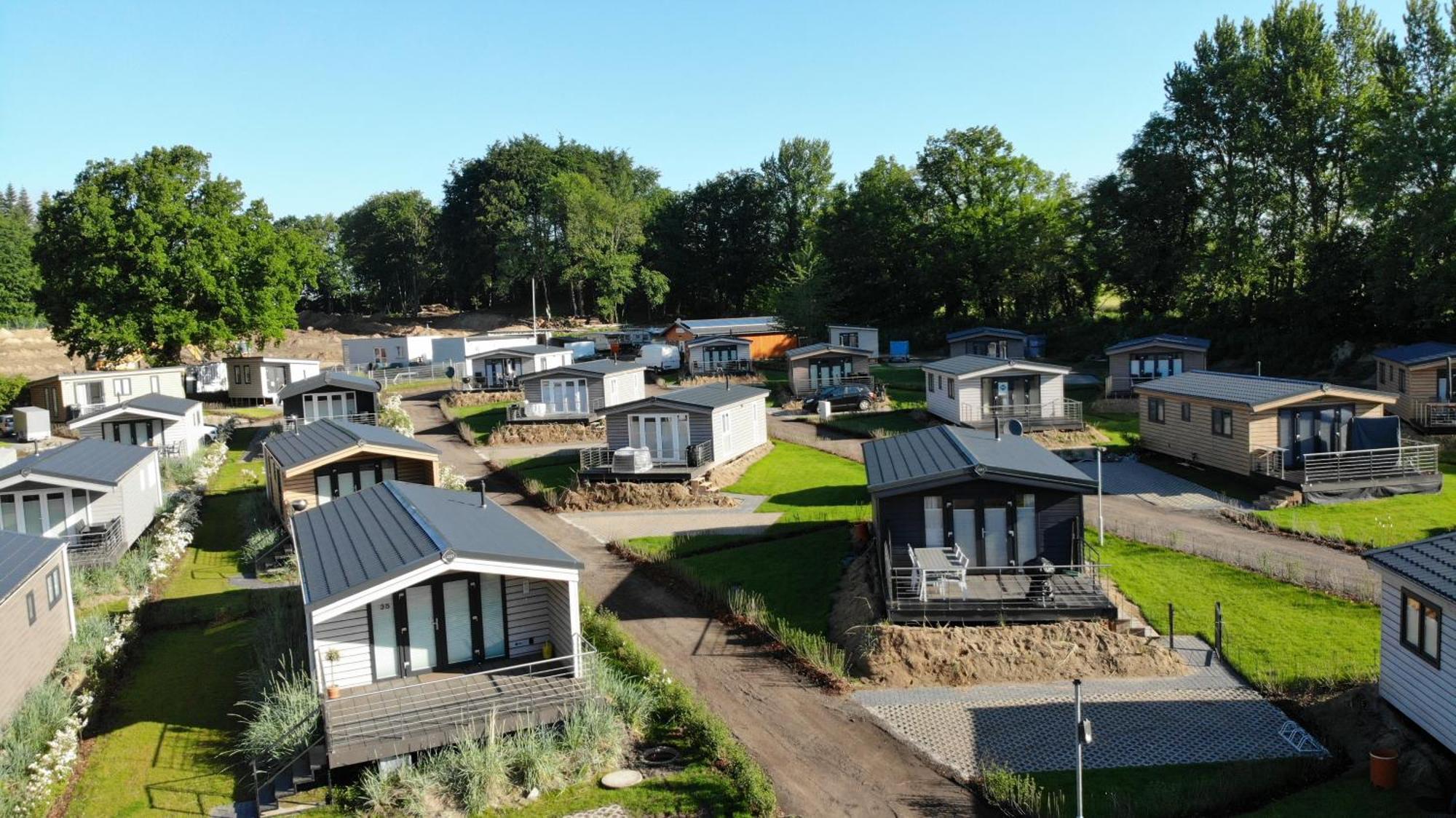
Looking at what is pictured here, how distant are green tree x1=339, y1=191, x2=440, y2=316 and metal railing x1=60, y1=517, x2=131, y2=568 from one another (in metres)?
79.6

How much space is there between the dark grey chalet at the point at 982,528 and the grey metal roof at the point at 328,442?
14.4 metres

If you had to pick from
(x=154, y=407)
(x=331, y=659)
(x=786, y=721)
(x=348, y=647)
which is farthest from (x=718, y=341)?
(x=331, y=659)

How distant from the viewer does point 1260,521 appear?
87.5 ft

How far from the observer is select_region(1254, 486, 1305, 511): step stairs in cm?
2861

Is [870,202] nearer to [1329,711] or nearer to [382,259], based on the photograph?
[382,259]

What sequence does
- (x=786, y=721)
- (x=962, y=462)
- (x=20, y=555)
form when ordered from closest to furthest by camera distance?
(x=786, y=721), (x=20, y=555), (x=962, y=462)

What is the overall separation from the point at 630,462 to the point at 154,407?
850 inches

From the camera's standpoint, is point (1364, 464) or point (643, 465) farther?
point (643, 465)

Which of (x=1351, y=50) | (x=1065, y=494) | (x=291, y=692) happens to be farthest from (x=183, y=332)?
(x=1351, y=50)

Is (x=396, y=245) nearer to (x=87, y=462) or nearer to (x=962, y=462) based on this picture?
(x=87, y=462)

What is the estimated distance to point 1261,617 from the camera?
19578 mm

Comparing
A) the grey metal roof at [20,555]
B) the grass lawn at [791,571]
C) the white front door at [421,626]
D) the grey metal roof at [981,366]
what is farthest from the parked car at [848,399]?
the grey metal roof at [20,555]

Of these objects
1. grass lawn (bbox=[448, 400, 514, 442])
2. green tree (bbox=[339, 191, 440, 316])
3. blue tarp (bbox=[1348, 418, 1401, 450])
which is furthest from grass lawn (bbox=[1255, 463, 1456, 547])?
green tree (bbox=[339, 191, 440, 316])

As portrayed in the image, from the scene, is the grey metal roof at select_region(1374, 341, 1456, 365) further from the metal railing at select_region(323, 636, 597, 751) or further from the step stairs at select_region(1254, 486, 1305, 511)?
the metal railing at select_region(323, 636, 597, 751)
